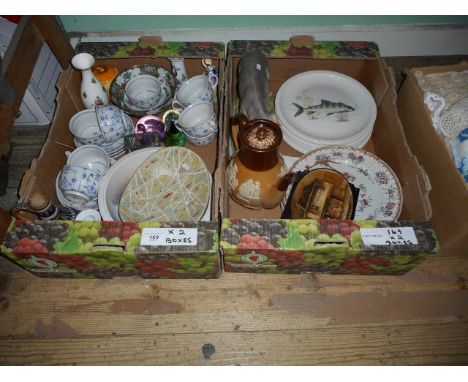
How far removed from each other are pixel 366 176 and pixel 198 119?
1.70ft

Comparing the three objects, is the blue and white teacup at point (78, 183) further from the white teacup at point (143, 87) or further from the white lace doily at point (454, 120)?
the white lace doily at point (454, 120)

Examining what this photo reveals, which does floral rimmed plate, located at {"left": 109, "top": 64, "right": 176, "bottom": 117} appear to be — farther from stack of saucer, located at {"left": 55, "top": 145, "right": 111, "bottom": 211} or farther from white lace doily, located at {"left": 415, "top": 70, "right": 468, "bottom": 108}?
white lace doily, located at {"left": 415, "top": 70, "right": 468, "bottom": 108}

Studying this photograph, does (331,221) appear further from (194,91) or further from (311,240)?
(194,91)

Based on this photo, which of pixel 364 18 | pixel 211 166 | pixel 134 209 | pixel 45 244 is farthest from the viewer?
pixel 364 18

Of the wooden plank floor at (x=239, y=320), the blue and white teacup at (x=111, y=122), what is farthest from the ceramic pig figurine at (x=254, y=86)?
the wooden plank floor at (x=239, y=320)

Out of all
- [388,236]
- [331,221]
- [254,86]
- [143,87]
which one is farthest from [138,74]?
[388,236]

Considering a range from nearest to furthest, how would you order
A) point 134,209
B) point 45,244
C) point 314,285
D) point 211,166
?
1. point 45,244
2. point 134,209
3. point 314,285
4. point 211,166

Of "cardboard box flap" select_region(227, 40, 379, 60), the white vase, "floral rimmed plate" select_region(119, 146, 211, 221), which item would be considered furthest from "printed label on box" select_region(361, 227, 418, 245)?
the white vase

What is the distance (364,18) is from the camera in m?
1.32

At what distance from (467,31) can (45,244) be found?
1.69 m

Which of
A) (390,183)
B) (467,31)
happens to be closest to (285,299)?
(390,183)

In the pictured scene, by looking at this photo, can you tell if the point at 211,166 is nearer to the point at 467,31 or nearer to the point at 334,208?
the point at 334,208

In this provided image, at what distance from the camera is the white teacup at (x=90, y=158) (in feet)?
3.09

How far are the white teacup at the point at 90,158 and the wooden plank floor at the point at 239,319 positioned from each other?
320 millimetres
